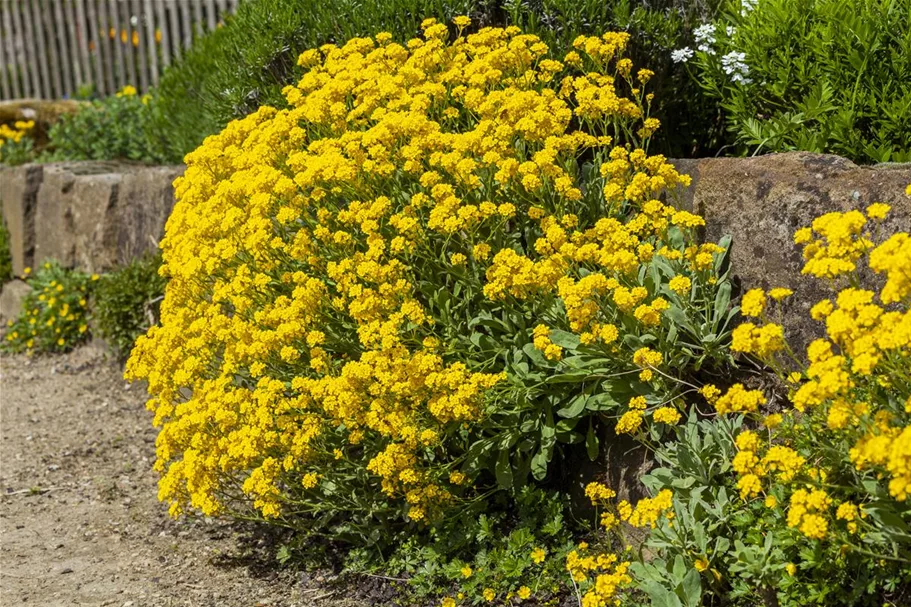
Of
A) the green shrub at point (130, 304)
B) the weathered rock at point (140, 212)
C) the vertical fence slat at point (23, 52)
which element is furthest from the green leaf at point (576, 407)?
the vertical fence slat at point (23, 52)

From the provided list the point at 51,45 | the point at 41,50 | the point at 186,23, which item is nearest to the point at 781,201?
the point at 186,23

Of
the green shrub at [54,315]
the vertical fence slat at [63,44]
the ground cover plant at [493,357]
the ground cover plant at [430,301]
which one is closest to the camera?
the ground cover plant at [493,357]

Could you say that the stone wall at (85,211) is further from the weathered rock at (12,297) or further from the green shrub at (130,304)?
the green shrub at (130,304)

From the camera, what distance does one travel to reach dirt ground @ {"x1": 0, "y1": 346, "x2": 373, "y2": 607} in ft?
13.5

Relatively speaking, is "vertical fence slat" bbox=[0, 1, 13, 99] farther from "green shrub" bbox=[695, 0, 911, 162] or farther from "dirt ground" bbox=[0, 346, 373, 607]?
"green shrub" bbox=[695, 0, 911, 162]

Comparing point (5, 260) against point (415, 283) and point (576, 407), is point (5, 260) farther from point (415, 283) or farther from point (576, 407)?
point (576, 407)

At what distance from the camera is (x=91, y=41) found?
13320 mm

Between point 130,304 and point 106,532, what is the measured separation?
2.77 meters

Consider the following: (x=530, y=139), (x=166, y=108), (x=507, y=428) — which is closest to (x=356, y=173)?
(x=530, y=139)

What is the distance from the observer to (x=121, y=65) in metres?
12.5

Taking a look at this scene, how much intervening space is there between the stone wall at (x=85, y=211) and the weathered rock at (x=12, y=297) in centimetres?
17

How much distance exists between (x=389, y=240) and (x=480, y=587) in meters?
1.38

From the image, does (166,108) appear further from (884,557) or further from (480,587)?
(884,557)

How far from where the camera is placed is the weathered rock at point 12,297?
8930 millimetres
